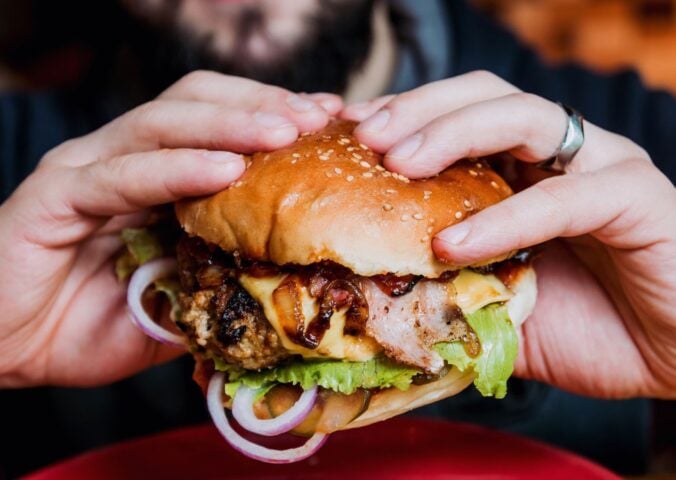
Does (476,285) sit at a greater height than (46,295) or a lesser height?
greater

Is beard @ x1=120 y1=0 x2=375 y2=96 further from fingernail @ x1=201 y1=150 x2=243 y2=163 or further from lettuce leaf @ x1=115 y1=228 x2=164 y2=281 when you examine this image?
fingernail @ x1=201 y1=150 x2=243 y2=163

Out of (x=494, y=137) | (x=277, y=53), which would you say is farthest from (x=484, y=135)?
(x=277, y=53)

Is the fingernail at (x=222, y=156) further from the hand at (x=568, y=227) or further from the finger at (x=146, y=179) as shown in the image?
the hand at (x=568, y=227)

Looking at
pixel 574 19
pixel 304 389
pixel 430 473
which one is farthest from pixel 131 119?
pixel 574 19

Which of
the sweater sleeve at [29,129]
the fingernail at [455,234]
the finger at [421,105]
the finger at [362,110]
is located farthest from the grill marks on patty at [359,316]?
the sweater sleeve at [29,129]

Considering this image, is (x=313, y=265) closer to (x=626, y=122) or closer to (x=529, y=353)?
(x=529, y=353)

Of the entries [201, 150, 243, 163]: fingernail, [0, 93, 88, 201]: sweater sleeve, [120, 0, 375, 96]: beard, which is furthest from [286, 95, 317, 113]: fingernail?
[0, 93, 88, 201]: sweater sleeve
